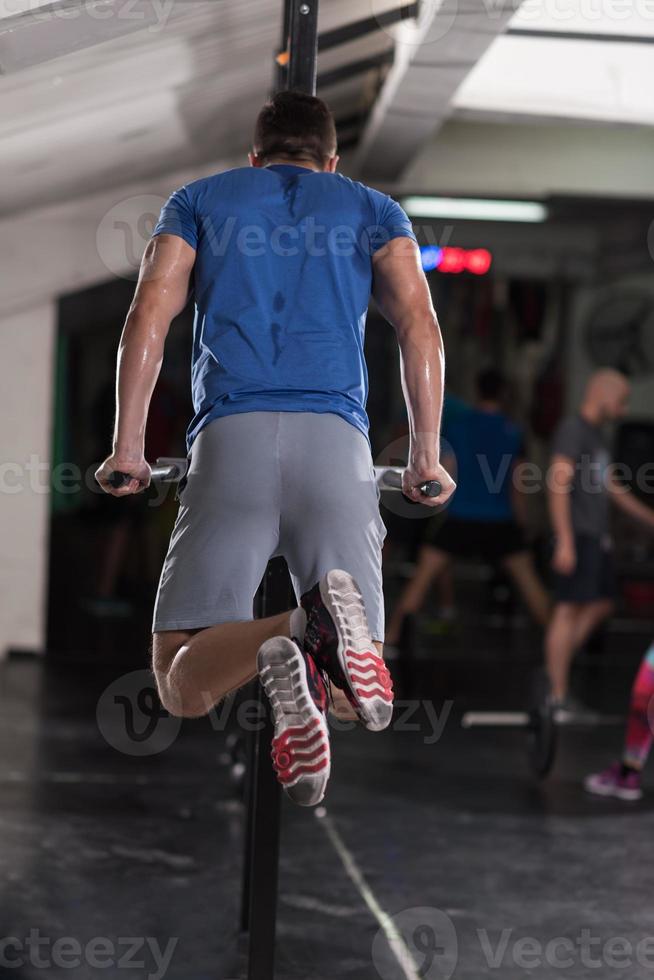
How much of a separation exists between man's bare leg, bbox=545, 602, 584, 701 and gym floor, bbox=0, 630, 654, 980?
1.09 ft

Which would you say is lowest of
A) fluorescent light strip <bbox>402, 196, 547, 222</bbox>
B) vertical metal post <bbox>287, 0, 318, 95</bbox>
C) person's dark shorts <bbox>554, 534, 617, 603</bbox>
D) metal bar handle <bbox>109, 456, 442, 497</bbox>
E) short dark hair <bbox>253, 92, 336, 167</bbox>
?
person's dark shorts <bbox>554, 534, 617, 603</bbox>

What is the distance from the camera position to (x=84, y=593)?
350 inches

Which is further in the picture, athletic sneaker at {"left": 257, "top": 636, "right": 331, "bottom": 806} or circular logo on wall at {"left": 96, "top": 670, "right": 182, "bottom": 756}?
circular logo on wall at {"left": 96, "top": 670, "right": 182, "bottom": 756}

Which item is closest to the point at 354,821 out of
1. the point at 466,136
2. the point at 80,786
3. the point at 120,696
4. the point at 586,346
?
the point at 80,786

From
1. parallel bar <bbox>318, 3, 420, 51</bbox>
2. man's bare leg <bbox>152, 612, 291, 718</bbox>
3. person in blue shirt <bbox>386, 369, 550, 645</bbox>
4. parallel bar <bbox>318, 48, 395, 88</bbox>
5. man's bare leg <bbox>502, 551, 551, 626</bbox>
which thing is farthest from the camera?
person in blue shirt <bbox>386, 369, 550, 645</bbox>

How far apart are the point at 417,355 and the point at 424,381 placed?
5 cm

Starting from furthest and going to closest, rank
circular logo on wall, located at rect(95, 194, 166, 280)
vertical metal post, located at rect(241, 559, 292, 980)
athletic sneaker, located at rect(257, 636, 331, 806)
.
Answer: circular logo on wall, located at rect(95, 194, 166, 280)
vertical metal post, located at rect(241, 559, 292, 980)
athletic sneaker, located at rect(257, 636, 331, 806)

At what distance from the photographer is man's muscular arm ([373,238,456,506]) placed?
7.07ft

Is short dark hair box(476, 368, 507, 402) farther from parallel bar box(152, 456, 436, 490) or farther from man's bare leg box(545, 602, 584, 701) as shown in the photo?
parallel bar box(152, 456, 436, 490)

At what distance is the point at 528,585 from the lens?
243 inches

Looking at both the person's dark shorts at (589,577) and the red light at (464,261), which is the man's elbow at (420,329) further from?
the red light at (464,261)

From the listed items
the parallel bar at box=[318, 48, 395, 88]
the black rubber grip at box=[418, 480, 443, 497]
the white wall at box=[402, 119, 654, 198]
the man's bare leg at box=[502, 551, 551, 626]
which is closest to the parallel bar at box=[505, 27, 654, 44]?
the parallel bar at box=[318, 48, 395, 88]

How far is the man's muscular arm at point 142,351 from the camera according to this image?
6.76ft

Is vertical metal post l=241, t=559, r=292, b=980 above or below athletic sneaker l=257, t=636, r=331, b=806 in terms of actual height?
below
